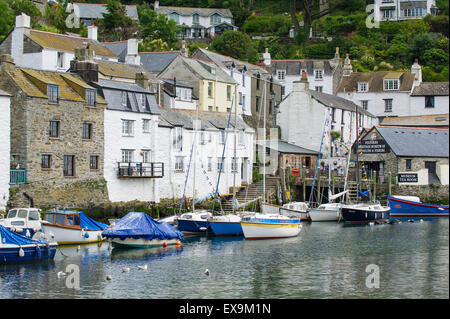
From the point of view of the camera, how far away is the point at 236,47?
105 metres

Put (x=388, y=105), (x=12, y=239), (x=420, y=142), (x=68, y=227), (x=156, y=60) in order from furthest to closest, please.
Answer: (x=388, y=105)
(x=156, y=60)
(x=68, y=227)
(x=12, y=239)
(x=420, y=142)

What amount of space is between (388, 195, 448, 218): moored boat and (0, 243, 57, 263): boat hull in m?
31.2

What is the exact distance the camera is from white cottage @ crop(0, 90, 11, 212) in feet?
139

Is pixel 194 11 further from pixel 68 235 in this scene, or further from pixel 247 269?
pixel 247 269

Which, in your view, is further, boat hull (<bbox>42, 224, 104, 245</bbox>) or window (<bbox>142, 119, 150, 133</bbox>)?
window (<bbox>142, 119, 150, 133</bbox>)

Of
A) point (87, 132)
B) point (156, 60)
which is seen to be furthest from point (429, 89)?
point (87, 132)

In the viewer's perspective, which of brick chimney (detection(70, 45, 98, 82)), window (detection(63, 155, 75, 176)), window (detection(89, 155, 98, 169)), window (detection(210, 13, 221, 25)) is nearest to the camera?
window (detection(63, 155, 75, 176))

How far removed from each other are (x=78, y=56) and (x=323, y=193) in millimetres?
31060

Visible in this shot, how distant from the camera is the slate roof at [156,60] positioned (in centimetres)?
7494

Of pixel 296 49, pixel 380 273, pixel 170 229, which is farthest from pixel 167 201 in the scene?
pixel 296 49

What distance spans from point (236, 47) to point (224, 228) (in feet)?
202

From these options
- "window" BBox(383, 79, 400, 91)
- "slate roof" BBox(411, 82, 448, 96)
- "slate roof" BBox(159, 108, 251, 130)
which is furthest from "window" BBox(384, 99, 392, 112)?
"slate roof" BBox(159, 108, 251, 130)

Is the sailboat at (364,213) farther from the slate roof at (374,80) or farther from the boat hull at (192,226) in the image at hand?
the slate roof at (374,80)

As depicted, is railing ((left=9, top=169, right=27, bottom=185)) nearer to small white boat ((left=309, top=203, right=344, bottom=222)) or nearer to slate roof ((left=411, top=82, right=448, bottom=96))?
small white boat ((left=309, top=203, right=344, bottom=222))
